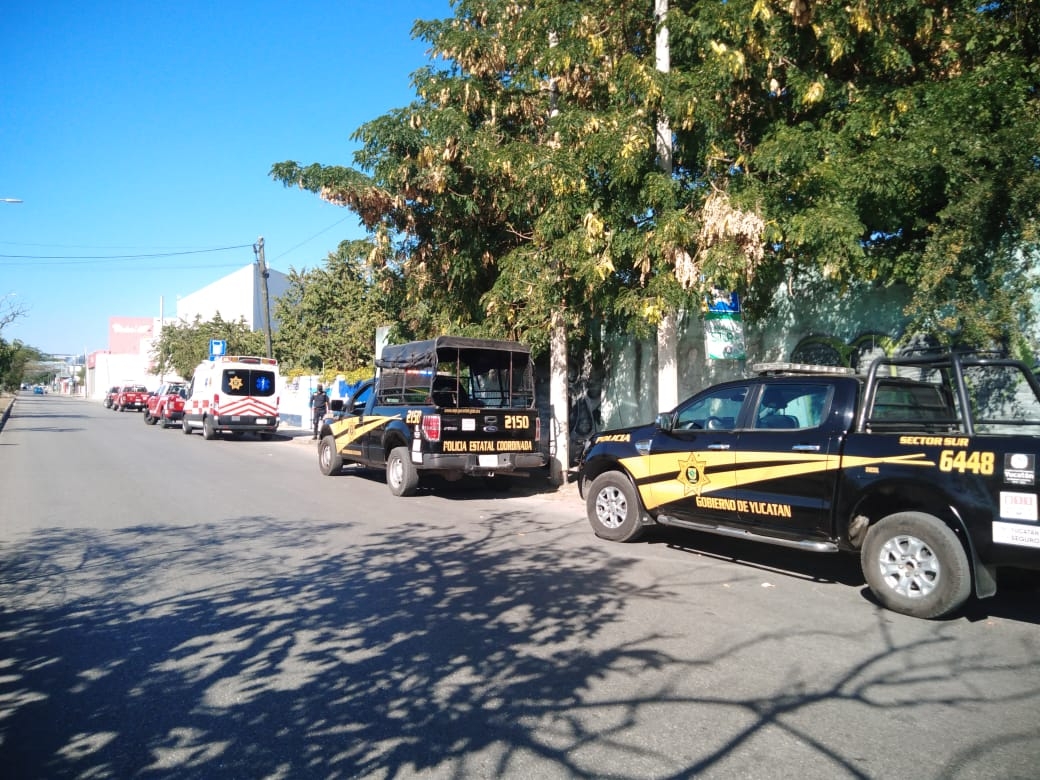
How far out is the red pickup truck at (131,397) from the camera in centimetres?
4866

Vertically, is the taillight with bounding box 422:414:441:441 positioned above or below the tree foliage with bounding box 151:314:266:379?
below

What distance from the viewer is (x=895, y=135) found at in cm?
1004

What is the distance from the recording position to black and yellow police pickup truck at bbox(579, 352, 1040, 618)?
567 cm

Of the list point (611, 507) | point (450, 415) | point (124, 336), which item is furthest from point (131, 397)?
point (124, 336)

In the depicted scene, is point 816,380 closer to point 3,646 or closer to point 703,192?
point 703,192

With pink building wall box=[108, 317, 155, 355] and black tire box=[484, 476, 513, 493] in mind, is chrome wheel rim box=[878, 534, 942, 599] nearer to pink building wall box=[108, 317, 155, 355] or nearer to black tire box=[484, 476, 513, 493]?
black tire box=[484, 476, 513, 493]

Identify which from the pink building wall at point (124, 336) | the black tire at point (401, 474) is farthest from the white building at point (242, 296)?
the pink building wall at point (124, 336)

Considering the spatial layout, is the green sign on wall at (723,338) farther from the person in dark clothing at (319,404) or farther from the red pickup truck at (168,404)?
the red pickup truck at (168,404)

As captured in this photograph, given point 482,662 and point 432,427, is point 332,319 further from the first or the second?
point 482,662

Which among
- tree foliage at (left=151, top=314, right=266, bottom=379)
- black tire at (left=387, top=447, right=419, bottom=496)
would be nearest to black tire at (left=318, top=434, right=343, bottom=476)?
black tire at (left=387, top=447, right=419, bottom=496)

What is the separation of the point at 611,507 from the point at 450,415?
3496 mm

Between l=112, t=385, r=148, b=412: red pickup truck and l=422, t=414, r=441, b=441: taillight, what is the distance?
4233 centimetres

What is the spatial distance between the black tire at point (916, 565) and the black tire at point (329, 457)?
10715 millimetres

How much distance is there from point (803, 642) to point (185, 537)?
6658mm
